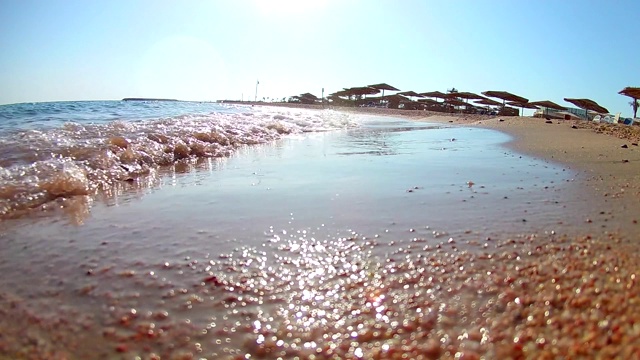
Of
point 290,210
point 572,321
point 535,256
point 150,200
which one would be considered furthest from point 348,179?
point 572,321

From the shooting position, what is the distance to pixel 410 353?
1252mm

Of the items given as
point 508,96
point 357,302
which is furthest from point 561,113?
point 357,302

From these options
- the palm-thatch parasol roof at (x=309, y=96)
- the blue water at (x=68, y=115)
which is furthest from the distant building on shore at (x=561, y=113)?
the palm-thatch parasol roof at (x=309, y=96)

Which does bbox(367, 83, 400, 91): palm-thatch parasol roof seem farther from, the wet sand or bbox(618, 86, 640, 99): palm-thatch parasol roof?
the wet sand

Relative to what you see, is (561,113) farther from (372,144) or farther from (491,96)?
(372,144)

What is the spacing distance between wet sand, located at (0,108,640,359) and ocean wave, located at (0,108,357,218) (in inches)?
74.1

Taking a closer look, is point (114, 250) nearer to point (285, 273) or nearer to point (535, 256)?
point (285, 273)

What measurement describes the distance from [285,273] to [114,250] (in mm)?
1003

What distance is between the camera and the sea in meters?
1.41

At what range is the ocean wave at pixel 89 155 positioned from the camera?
12.0 ft

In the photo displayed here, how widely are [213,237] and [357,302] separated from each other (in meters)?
1.13

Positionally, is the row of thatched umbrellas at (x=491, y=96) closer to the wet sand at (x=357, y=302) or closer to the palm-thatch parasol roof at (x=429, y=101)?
the palm-thatch parasol roof at (x=429, y=101)

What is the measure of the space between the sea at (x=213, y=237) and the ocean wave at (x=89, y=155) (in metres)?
0.03

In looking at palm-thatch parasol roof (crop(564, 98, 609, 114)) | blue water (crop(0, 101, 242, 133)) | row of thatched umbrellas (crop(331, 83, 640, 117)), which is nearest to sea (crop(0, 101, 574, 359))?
blue water (crop(0, 101, 242, 133))
